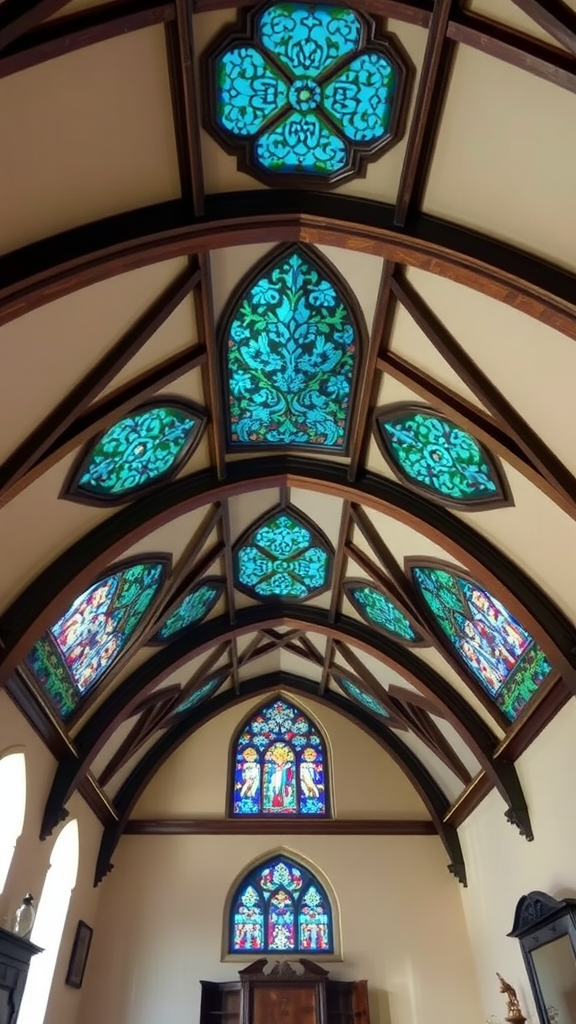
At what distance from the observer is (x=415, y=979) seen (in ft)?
28.5

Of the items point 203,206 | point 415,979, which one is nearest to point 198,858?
point 415,979

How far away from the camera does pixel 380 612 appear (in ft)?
27.3

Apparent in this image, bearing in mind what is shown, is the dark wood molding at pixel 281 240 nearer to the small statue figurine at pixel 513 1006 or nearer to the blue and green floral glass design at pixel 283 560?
the blue and green floral glass design at pixel 283 560

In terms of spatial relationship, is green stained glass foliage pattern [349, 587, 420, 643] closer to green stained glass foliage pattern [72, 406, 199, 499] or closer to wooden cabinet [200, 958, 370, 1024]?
green stained glass foliage pattern [72, 406, 199, 499]

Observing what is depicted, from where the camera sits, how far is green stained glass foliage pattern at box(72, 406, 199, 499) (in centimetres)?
550

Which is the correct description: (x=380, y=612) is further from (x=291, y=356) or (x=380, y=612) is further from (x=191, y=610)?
(x=291, y=356)

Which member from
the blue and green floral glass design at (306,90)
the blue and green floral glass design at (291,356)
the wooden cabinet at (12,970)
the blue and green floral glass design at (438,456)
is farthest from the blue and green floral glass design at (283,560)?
the wooden cabinet at (12,970)

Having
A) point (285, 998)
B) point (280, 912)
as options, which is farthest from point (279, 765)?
point (285, 998)

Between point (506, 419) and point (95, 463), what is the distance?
3.18 metres

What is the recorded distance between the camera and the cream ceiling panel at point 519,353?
443cm

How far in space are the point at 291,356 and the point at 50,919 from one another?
6749mm

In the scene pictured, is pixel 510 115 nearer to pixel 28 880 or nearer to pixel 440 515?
pixel 440 515

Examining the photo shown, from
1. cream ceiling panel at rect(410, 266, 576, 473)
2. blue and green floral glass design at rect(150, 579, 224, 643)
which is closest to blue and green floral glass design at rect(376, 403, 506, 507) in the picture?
cream ceiling panel at rect(410, 266, 576, 473)

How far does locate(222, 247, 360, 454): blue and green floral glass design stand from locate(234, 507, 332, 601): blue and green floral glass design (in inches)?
57.9
